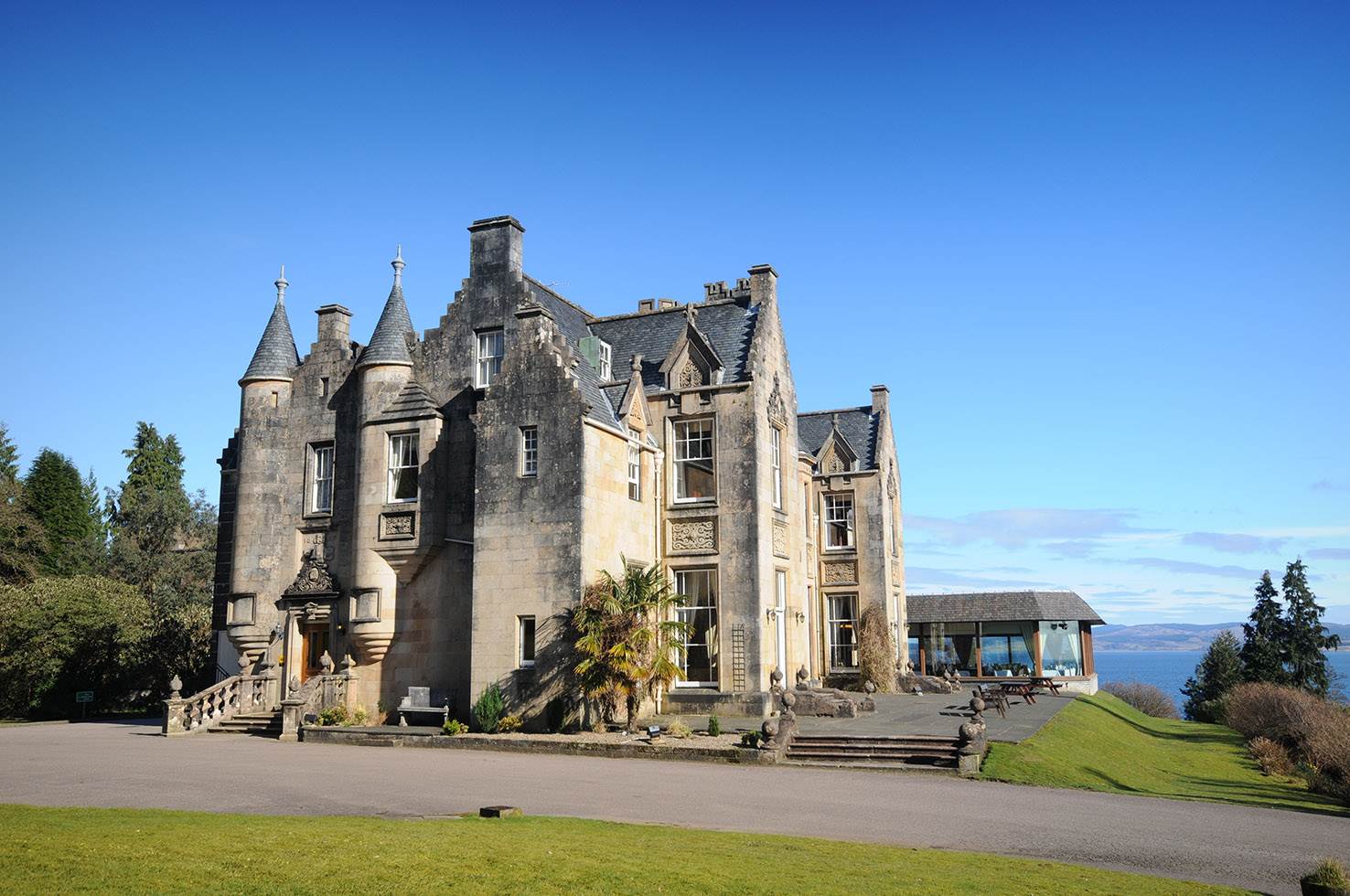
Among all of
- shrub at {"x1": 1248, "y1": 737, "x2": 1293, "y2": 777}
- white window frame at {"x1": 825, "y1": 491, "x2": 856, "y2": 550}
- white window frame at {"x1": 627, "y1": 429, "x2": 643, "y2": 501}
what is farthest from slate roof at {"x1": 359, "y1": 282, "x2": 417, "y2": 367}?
shrub at {"x1": 1248, "y1": 737, "x2": 1293, "y2": 777}

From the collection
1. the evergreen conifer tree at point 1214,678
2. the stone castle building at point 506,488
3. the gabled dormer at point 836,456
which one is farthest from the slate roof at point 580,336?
the evergreen conifer tree at point 1214,678

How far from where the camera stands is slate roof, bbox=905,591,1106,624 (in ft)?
163

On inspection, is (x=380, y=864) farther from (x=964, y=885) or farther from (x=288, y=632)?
(x=288, y=632)

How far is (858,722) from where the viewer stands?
2508 centimetres

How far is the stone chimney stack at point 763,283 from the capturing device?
31602 millimetres

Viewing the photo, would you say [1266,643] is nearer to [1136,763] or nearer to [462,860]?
[1136,763]

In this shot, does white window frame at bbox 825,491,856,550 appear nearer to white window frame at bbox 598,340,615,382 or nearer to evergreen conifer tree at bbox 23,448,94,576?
white window frame at bbox 598,340,615,382

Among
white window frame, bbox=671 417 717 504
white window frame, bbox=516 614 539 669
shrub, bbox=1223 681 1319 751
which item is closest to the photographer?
white window frame, bbox=516 614 539 669

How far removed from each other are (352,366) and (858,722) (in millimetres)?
17839

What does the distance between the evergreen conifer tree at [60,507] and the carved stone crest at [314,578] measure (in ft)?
82.9

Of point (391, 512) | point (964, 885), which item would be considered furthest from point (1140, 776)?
point (391, 512)

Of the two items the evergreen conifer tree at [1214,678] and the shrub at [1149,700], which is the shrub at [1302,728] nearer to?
the evergreen conifer tree at [1214,678]

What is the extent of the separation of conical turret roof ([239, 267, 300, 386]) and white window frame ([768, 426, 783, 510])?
14.9 meters

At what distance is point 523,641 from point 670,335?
10645 mm
